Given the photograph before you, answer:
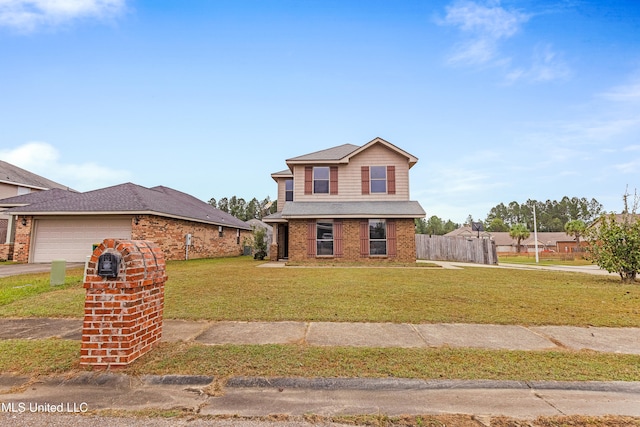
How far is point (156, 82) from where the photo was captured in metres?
15.1

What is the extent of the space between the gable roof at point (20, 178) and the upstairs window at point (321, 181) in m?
26.8

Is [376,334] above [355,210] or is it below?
below

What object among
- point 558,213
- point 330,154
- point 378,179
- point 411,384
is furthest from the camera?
point 558,213

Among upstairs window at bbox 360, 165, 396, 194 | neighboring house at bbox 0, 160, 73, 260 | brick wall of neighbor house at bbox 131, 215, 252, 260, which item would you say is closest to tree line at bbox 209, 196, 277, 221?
neighboring house at bbox 0, 160, 73, 260

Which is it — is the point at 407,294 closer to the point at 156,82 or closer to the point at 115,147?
the point at 156,82

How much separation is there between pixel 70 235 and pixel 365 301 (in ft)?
54.4

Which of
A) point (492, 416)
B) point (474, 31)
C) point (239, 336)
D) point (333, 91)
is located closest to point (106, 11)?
point (333, 91)

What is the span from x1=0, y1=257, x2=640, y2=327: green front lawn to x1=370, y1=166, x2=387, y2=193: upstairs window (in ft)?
27.3

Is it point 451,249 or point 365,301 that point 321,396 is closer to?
point 365,301

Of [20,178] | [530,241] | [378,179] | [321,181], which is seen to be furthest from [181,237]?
[530,241]

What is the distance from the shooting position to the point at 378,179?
16.9 meters

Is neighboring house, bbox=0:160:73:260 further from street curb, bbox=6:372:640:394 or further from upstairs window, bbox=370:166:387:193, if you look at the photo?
street curb, bbox=6:372:640:394

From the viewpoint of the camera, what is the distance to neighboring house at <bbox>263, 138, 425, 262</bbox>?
15.4m

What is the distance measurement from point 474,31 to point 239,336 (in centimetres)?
1409
